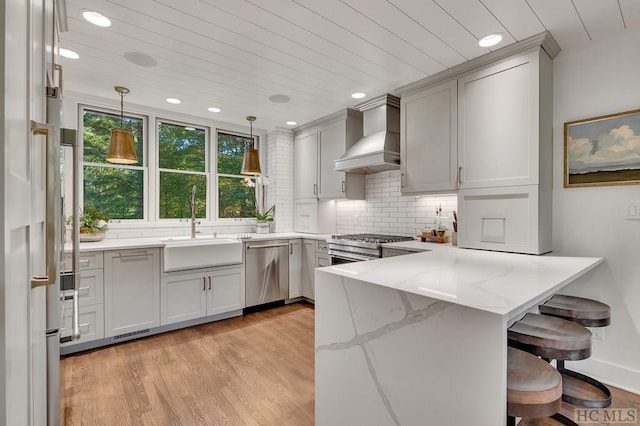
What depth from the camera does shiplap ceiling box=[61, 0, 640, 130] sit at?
1882mm

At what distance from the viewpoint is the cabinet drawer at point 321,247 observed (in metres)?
3.77

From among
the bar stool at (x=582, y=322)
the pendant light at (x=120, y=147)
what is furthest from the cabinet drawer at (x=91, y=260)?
the bar stool at (x=582, y=322)

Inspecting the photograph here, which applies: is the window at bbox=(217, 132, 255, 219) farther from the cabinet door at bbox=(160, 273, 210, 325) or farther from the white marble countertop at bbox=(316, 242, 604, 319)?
the white marble countertop at bbox=(316, 242, 604, 319)

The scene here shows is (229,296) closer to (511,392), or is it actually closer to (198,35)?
(198,35)

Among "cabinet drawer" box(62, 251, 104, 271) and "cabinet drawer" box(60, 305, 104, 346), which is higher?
"cabinet drawer" box(62, 251, 104, 271)

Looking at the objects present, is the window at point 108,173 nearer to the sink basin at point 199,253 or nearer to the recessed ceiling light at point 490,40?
the sink basin at point 199,253

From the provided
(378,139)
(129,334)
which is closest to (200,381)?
(129,334)

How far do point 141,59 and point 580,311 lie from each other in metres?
3.37

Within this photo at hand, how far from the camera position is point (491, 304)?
1.04m

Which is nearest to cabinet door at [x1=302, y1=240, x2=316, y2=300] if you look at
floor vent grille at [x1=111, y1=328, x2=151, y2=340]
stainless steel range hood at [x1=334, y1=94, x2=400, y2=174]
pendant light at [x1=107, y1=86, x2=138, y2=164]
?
stainless steel range hood at [x1=334, y1=94, x2=400, y2=174]

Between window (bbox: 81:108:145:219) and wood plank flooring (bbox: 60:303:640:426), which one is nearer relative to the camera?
wood plank flooring (bbox: 60:303:640:426)

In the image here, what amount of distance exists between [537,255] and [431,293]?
1535 millimetres

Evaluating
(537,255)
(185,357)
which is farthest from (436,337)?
(185,357)

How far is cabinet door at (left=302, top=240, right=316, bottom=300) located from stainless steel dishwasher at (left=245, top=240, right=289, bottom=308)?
0.22 meters
